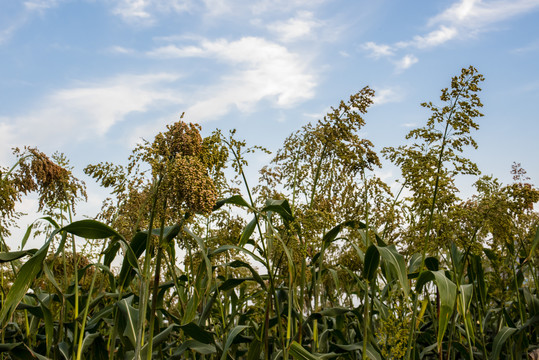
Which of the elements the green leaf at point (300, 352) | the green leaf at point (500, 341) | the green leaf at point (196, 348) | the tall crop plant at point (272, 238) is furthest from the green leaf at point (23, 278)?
the green leaf at point (500, 341)

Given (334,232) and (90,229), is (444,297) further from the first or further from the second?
(90,229)

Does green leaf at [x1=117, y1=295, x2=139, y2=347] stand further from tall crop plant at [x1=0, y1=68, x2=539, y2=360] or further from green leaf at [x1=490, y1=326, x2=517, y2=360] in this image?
green leaf at [x1=490, y1=326, x2=517, y2=360]

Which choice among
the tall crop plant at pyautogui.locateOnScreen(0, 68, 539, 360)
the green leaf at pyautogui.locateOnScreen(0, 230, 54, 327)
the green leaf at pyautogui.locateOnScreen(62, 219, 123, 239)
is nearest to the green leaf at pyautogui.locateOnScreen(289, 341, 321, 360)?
the tall crop plant at pyautogui.locateOnScreen(0, 68, 539, 360)

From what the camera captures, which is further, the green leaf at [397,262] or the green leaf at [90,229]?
the green leaf at [397,262]

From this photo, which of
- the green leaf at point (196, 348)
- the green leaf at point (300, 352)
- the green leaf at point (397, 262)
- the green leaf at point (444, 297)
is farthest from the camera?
the green leaf at point (196, 348)

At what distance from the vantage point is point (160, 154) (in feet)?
9.00

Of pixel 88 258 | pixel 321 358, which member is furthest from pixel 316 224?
pixel 88 258

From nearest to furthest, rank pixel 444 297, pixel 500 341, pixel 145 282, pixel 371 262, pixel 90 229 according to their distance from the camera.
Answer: pixel 145 282, pixel 90 229, pixel 444 297, pixel 371 262, pixel 500 341

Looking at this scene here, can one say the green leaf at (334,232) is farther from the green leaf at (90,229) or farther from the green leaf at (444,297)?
the green leaf at (90,229)

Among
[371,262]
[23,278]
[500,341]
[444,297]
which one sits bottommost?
[500,341]

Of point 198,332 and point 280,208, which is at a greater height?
point 280,208

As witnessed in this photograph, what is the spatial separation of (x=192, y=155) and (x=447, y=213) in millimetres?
1825

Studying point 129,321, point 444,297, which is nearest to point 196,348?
point 129,321

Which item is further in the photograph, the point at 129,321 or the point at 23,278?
the point at 129,321
